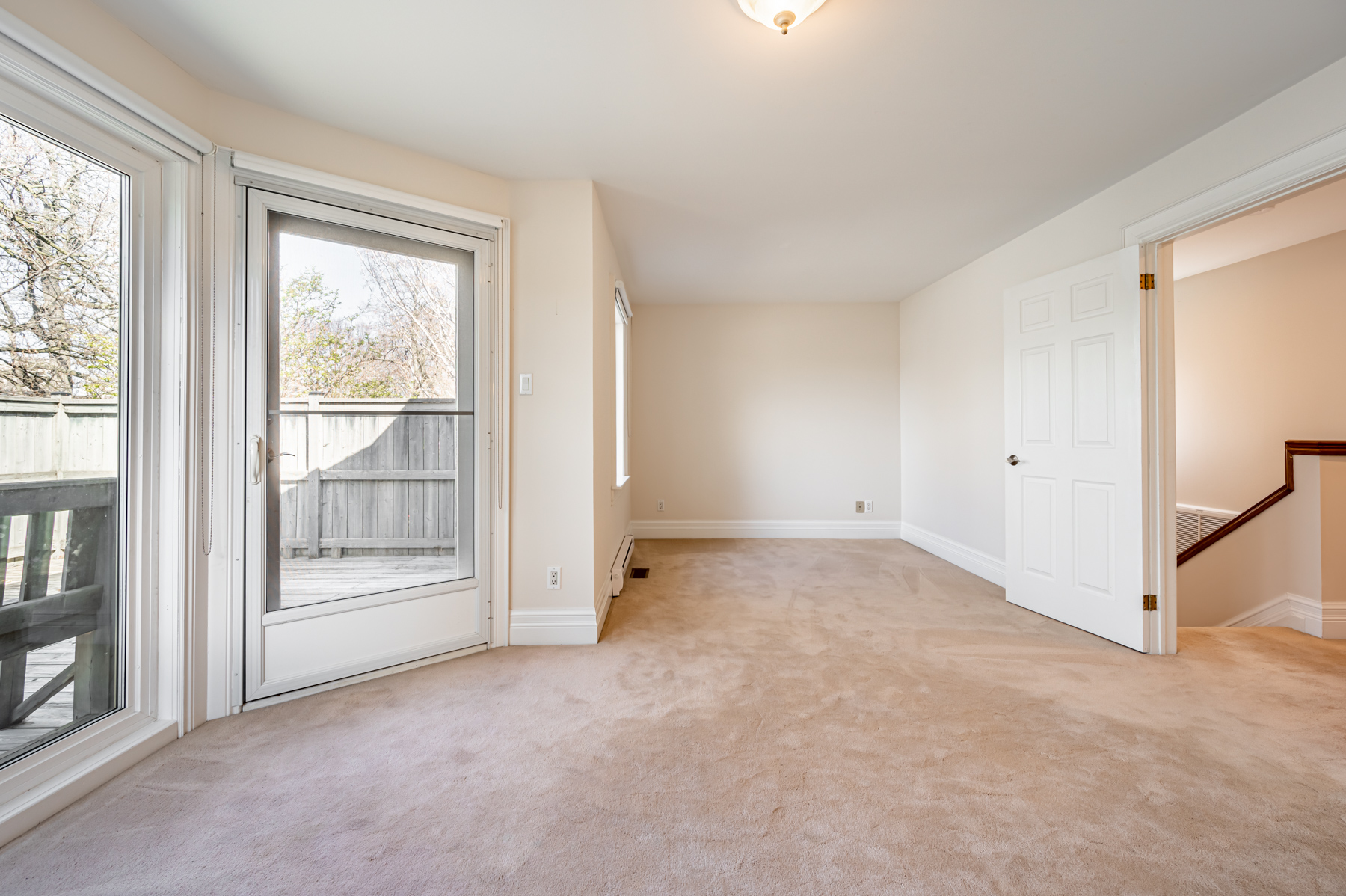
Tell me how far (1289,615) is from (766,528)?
3620 mm

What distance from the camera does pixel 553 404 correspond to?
9.06 feet

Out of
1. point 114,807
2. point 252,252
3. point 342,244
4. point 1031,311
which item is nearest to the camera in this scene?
point 114,807

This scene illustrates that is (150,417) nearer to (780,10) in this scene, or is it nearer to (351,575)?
(351,575)

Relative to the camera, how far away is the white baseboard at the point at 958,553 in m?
3.85

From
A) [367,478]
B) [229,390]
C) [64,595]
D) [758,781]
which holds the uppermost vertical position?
[229,390]

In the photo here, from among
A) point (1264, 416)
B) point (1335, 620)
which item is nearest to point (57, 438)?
point (1335, 620)

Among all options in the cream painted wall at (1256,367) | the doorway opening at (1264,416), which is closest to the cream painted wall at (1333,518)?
the doorway opening at (1264,416)

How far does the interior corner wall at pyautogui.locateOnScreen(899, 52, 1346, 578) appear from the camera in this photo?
6.82 feet

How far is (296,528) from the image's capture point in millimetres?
2221

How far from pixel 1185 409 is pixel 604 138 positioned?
5.41 metres

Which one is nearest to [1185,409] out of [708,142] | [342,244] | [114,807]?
[708,142]

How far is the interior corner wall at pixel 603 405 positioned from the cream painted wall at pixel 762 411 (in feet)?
5.04

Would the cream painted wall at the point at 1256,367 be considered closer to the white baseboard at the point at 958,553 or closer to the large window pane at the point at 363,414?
the white baseboard at the point at 958,553

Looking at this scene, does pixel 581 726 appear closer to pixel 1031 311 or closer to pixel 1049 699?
pixel 1049 699
